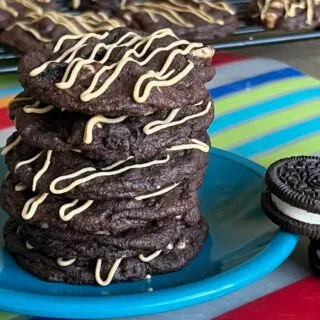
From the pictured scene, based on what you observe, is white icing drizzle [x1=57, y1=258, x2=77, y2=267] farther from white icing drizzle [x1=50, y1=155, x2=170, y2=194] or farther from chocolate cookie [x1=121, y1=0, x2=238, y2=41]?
chocolate cookie [x1=121, y1=0, x2=238, y2=41]

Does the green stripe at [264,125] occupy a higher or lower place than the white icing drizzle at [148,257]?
lower

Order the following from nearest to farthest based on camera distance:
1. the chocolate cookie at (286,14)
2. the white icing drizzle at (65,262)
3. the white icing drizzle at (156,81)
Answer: the white icing drizzle at (156,81) < the white icing drizzle at (65,262) < the chocolate cookie at (286,14)

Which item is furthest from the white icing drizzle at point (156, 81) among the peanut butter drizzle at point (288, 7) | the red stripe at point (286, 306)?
the peanut butter drizzle at point (288, 7)

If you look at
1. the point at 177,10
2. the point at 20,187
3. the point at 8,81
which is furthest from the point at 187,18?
the point at 20,187

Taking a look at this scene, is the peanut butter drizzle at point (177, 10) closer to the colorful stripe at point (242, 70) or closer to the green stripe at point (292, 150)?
the colorful stripe at point (242, 70)

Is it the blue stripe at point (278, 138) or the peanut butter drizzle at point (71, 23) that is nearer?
the blue stripe at point (278, 138)
